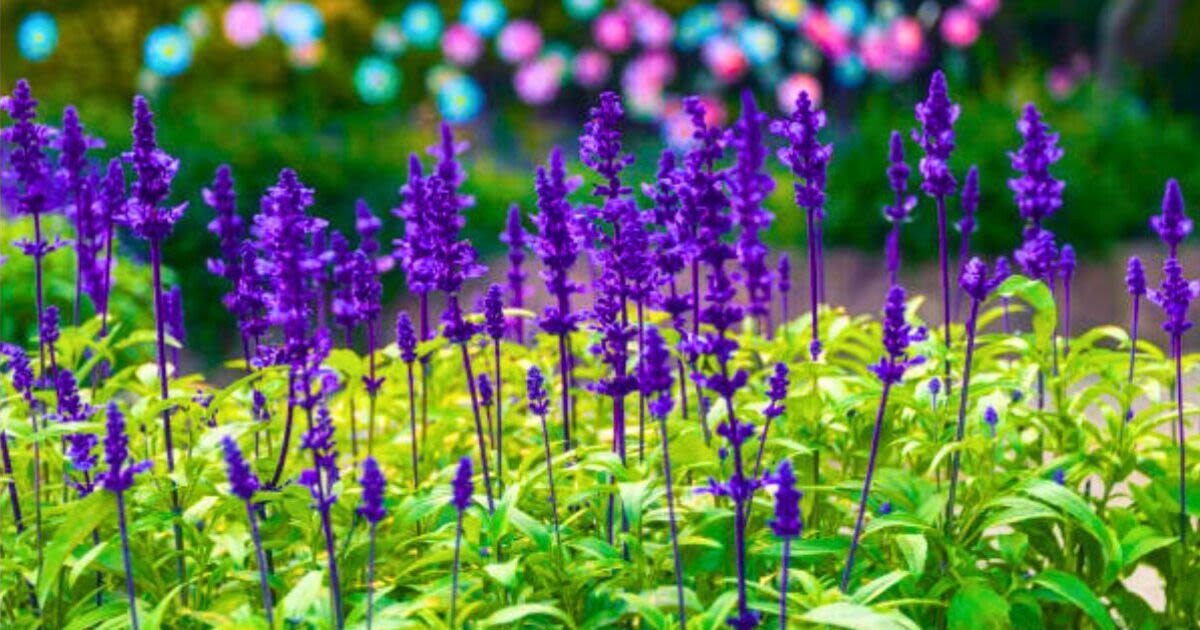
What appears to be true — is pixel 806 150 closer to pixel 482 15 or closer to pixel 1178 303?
pixel 1178 303

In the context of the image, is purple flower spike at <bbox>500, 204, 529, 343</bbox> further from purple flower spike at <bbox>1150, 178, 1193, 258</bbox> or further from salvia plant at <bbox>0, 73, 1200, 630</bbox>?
purple flower spike at <bbox>1150, 178, 1193, 258</bbox>

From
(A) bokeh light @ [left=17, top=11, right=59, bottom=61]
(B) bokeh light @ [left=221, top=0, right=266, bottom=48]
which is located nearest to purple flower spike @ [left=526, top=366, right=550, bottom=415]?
(B) bokeh light @ [left=221, top=0, right=266, bottom=48]

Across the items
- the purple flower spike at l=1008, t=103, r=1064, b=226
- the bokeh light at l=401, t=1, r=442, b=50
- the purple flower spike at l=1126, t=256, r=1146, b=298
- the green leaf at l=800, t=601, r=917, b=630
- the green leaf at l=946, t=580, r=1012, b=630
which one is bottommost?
the green leaf at l=946, t=580, r=1012, b=630

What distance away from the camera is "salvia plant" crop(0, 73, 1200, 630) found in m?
2.95

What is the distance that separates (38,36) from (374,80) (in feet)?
13.7

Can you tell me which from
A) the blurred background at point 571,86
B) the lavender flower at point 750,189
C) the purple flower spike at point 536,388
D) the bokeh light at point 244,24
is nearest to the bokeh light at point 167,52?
the blurred background at point 571,86

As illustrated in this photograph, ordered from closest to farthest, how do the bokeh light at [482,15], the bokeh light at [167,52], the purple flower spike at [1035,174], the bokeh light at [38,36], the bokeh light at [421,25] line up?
the purple flower spike at [1035,174] < the bokeh light at [167,52] < the bokeh light at [38,36] < the bokeh light at [421,25] < the bokeh light at [482,15]

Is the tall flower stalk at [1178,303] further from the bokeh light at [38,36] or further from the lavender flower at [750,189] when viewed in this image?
the bokeh light at [38,36]

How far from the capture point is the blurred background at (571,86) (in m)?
12.0

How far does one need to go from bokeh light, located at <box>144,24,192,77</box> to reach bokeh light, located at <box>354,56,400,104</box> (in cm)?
264

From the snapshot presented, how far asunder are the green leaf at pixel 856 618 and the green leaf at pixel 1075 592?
0.73 meters

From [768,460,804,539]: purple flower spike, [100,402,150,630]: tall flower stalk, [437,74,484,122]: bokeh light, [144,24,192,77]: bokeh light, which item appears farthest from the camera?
[437,74,484,122]: bokeh light

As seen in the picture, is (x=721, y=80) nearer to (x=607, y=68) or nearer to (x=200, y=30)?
(x=607, y=68)

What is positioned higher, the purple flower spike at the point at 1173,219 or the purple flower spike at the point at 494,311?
the purple flower spike at the point at 1173,219
